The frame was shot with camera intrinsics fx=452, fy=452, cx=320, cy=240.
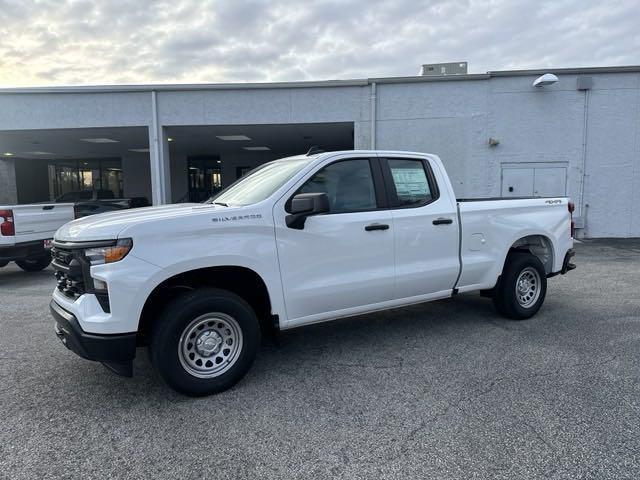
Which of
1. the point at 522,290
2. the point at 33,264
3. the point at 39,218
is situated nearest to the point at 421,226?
the point at 522,290

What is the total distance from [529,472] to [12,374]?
14.2 ft

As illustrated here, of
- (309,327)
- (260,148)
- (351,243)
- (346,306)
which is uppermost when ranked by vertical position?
(260,148)

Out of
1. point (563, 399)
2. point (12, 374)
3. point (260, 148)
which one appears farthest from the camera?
point (260, 148)

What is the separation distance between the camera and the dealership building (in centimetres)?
1322

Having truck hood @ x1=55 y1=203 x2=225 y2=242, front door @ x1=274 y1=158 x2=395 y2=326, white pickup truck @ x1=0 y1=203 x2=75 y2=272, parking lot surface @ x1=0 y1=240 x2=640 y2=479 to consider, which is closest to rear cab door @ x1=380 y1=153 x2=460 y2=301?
front door @ x1=274 y1=158 x2=395 y2=326

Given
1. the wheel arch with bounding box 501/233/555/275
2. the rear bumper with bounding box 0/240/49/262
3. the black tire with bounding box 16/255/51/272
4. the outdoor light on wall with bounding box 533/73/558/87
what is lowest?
the black tire with bounding box 16/255/51/272

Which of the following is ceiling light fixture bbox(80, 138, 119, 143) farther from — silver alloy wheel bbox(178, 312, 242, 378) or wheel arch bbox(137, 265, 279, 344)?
silver alloy wheel bbox(178, 312, 242, 378)

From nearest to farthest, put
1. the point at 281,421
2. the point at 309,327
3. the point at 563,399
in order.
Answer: the point at 281,421, the point at 563,399, the point at 309,327

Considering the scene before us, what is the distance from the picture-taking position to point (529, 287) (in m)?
5.78

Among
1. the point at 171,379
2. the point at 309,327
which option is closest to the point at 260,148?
the point at 309,327

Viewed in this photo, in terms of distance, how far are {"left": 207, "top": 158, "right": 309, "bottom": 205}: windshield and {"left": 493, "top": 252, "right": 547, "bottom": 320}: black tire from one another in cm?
293

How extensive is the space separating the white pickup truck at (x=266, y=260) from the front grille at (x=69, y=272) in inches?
0.6

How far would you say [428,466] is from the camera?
272cm

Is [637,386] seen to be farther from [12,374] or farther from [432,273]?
[12,374]
